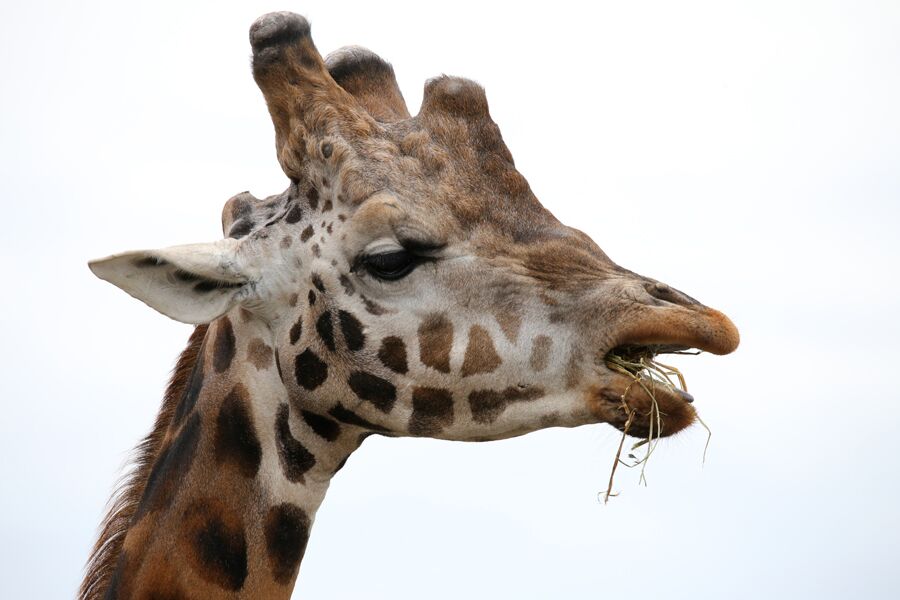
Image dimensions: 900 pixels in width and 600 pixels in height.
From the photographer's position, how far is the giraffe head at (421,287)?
17.4ft

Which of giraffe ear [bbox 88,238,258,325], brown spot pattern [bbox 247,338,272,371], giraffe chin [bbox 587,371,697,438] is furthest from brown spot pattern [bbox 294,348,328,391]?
giraffe chin [bbox 587,371,697,438]

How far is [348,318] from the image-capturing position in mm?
A: 5609

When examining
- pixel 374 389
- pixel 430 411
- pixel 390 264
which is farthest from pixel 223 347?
pixel 430 411

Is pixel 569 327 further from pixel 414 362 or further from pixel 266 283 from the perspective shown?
pixel 266 283

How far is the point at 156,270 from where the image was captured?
5.53m

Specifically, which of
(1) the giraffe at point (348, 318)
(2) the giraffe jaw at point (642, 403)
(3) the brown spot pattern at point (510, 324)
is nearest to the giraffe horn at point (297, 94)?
(1) the giraffe at point (348, 318)

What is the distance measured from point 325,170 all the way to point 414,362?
3.60ft

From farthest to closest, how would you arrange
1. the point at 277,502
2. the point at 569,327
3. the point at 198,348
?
the point at 198,348
the point at 277,502
the point at 569,327

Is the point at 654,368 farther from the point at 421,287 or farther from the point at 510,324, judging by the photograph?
the point at 421,287

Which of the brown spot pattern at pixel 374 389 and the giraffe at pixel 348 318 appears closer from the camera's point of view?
the giraffe at pixel 348 318

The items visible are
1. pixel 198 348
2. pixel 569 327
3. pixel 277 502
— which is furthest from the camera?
pixel 198 348

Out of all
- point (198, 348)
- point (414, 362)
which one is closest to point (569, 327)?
point (414, 362)

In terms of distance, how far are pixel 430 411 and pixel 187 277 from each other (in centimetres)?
132

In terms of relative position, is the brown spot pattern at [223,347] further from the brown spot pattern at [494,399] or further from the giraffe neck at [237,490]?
the brown spot pattern at [494,399]
